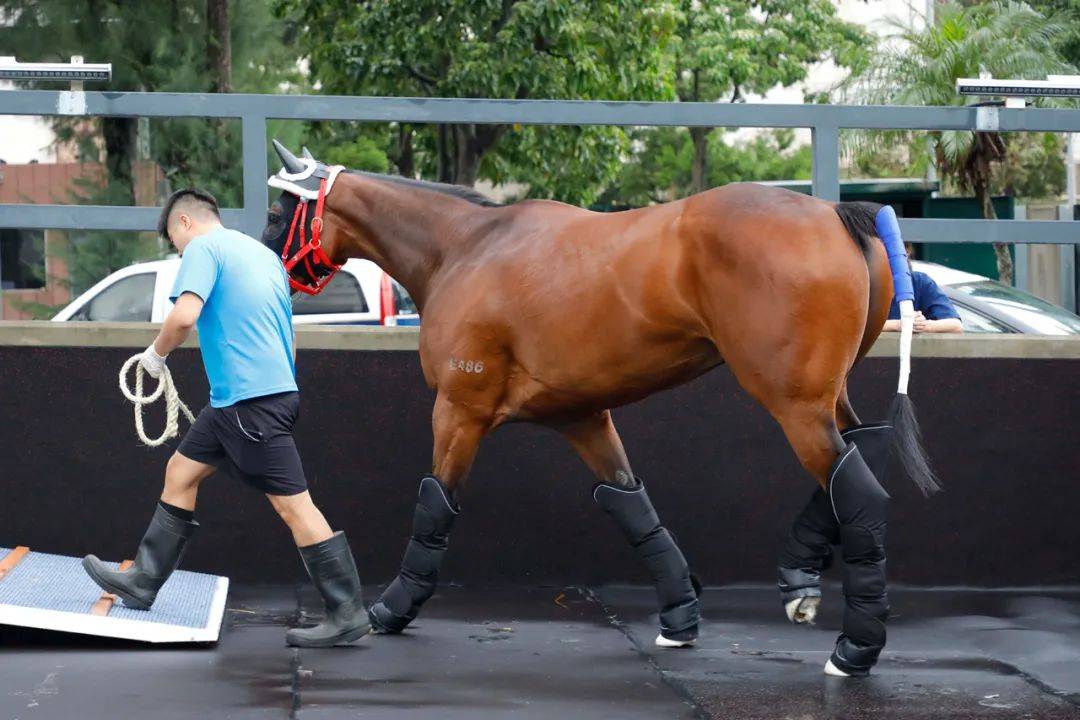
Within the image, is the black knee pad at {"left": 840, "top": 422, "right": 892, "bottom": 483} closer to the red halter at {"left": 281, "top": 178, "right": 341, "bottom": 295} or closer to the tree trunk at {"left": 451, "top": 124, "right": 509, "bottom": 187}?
the red halter at {"left": 281, "top": 178, "right": 341, "bottom": 295}

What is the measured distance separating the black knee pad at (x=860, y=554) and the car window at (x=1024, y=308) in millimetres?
4761

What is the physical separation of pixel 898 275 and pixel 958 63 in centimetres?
2364

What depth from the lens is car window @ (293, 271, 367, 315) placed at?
11993 mm

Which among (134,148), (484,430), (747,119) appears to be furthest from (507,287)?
(134,148)

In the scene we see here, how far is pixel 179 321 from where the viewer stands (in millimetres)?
6094

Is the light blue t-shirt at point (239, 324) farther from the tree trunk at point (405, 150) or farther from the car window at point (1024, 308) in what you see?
the tree trunk at point (405, 150)

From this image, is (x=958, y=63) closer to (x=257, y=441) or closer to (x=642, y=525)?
(x=642, y=525)

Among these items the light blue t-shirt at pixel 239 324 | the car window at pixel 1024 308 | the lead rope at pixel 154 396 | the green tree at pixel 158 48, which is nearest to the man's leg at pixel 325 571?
the light blue t-shirt at pixel 239 324

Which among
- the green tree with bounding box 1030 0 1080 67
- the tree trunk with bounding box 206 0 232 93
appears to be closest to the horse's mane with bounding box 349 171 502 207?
the tree trunk with bounding box 206 0 232 93

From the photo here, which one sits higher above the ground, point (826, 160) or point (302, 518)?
point (826, 160)

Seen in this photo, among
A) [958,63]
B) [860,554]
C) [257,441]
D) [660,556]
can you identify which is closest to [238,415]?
[257,441]

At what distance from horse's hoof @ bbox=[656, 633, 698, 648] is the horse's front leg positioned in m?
1.01

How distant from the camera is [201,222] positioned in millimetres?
6488

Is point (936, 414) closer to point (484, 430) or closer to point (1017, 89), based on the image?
point (1017, 89)
